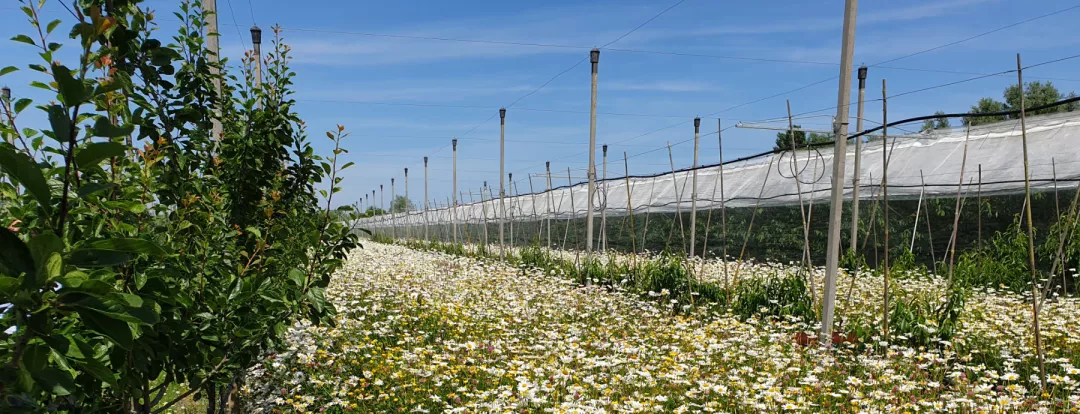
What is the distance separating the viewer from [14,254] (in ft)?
4.50

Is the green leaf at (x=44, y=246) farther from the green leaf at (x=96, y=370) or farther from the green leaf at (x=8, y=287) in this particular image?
the green leaf at (x=96, y=370)

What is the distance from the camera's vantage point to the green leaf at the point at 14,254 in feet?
4.43

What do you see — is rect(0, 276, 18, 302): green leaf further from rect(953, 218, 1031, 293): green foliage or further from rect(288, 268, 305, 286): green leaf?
rect(953, 218, 1031, 293): green foliage

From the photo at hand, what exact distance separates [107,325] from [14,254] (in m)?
0.21

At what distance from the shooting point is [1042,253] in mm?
10383

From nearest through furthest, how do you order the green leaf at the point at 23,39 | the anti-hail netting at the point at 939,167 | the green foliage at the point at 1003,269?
the green leaf at the point at 23,39, the green foliage at the point at 1003,269, the anti-hail netting at the point at 939,167

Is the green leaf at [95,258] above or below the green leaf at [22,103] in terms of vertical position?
below

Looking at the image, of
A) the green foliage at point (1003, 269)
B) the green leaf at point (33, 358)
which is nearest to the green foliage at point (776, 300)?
the green foliage at point (1003, 269)

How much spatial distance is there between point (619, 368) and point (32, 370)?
4213 mm

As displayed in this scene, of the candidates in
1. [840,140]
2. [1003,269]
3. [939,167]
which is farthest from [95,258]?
[939,167]

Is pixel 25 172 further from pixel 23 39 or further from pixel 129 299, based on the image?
pixel 23 39

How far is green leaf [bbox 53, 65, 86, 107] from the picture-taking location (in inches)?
54.9

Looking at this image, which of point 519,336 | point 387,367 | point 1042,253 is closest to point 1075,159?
point 1042,253

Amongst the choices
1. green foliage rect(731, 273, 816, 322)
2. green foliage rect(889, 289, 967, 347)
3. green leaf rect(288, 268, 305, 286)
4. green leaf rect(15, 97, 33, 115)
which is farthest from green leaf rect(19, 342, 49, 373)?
green foliage rect(731, 273, 816, 322)
